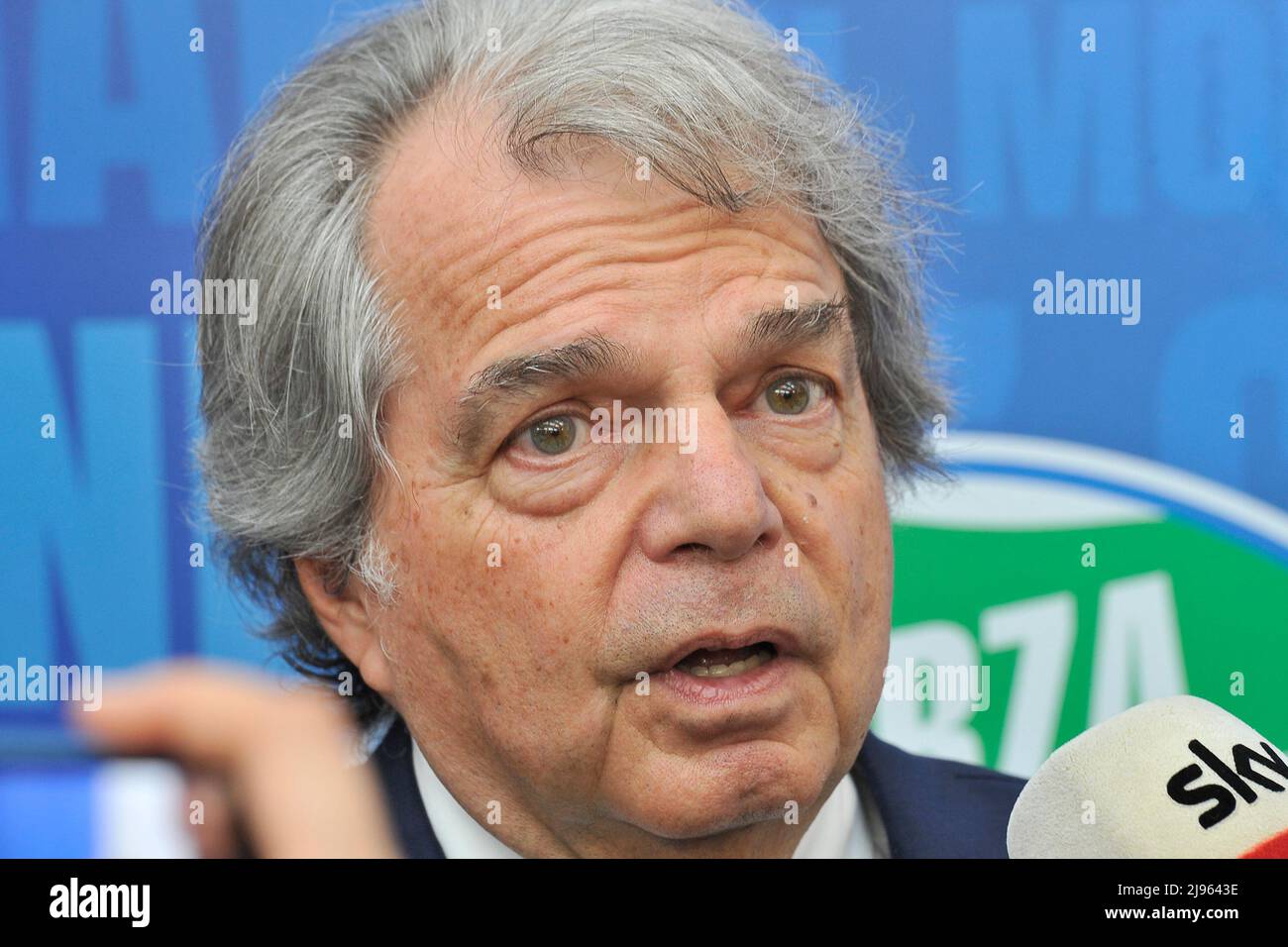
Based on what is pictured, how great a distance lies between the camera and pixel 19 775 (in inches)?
77.0

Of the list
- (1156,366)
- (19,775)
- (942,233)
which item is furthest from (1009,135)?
(19,775)

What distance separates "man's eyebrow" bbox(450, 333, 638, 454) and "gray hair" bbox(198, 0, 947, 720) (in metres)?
0.12

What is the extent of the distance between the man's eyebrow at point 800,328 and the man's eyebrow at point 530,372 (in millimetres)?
150

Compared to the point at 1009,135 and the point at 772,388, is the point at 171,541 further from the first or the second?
the point at 1009,135

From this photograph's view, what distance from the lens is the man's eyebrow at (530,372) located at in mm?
1477

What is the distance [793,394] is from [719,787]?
0.48 meters

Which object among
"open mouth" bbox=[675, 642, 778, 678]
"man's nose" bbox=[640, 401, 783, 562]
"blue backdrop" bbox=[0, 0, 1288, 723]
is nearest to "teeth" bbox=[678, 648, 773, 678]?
"open mouth" bbox=[675, 642, 778, 678]

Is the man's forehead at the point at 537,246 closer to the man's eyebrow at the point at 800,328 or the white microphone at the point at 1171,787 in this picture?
the man's eyebrow at the point at 800,328

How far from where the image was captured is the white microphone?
1298mm

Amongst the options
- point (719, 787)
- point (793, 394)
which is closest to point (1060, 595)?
point (793, 394)

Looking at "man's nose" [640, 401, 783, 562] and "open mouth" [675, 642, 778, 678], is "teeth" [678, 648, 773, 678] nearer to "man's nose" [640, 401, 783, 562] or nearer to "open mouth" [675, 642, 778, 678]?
"open mouth" [675, 642, 778, 678]

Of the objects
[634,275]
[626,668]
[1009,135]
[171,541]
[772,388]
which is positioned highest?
[1009,135]

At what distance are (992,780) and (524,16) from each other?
4.26 feet

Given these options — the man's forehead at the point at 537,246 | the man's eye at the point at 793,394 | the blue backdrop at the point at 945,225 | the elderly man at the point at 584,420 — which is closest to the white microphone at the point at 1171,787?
the elderly man at the point at 584,420
